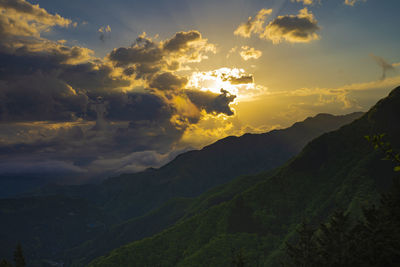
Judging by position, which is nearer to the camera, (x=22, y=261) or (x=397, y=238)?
(x=397, y=238)

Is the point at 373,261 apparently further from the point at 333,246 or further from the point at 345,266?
the point at 333,246

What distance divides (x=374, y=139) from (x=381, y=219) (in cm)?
5077

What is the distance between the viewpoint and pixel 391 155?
7.96 meters

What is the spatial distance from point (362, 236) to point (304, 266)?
58.4 feet

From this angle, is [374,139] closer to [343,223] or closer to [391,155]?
[391,155]

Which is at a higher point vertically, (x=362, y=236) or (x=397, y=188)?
(x=397, y=188)

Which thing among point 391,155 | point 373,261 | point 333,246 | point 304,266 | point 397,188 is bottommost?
point 304,266

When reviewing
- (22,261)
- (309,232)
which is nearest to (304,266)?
(309,232)

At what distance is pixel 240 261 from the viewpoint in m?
54.1

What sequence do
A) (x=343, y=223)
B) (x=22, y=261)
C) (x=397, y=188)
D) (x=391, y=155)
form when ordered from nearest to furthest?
(x=391, y=155) → (x=397, y=188) → (x=343, y=223) → (x=22, y=261)

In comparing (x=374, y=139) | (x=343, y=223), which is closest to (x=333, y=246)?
(x=343, y=223)

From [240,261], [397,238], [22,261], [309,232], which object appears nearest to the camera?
[397,238]

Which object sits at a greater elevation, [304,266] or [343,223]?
[343,223]

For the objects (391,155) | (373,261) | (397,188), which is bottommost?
(373,261)
